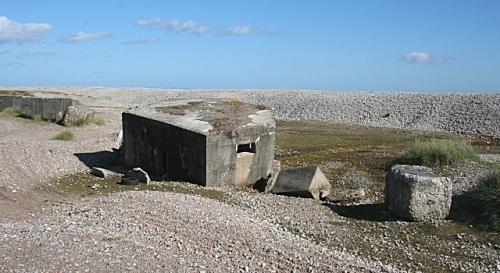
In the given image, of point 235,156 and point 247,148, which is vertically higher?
point 247,148

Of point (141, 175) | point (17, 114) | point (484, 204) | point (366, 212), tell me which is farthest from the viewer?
point (17, 114)

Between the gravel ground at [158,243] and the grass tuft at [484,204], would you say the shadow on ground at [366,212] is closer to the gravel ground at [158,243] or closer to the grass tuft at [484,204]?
the grass tuft at [484,204]

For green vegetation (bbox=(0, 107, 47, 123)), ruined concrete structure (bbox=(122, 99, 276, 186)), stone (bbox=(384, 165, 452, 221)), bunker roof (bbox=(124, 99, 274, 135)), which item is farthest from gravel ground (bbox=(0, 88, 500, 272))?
green vegetation (bbox=(0, 107, 47, 123))

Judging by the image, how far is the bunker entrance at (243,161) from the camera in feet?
51.2

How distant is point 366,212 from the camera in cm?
1305

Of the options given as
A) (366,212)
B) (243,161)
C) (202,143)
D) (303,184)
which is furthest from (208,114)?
(366,212)

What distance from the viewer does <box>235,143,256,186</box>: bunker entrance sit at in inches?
615

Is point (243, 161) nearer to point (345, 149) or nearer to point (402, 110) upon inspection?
point (345, 149)

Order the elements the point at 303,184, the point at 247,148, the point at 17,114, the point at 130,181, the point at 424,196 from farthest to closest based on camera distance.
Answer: the point at 17,114 < the point at 247,148 < the point at 130,181 < the point at 303,184 < the point at 424,196

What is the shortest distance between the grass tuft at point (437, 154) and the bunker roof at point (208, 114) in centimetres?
482

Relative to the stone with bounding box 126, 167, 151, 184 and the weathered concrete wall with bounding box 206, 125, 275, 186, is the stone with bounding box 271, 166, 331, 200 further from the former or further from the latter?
the stone with bounding box 126, 167, 151, 184

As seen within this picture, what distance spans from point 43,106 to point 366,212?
21.1 meters

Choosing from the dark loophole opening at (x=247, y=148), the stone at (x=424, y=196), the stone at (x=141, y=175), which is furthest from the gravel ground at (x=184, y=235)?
the dark loophole opening at (x=247, y=148)

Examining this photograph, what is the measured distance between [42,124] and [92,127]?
291 cm
